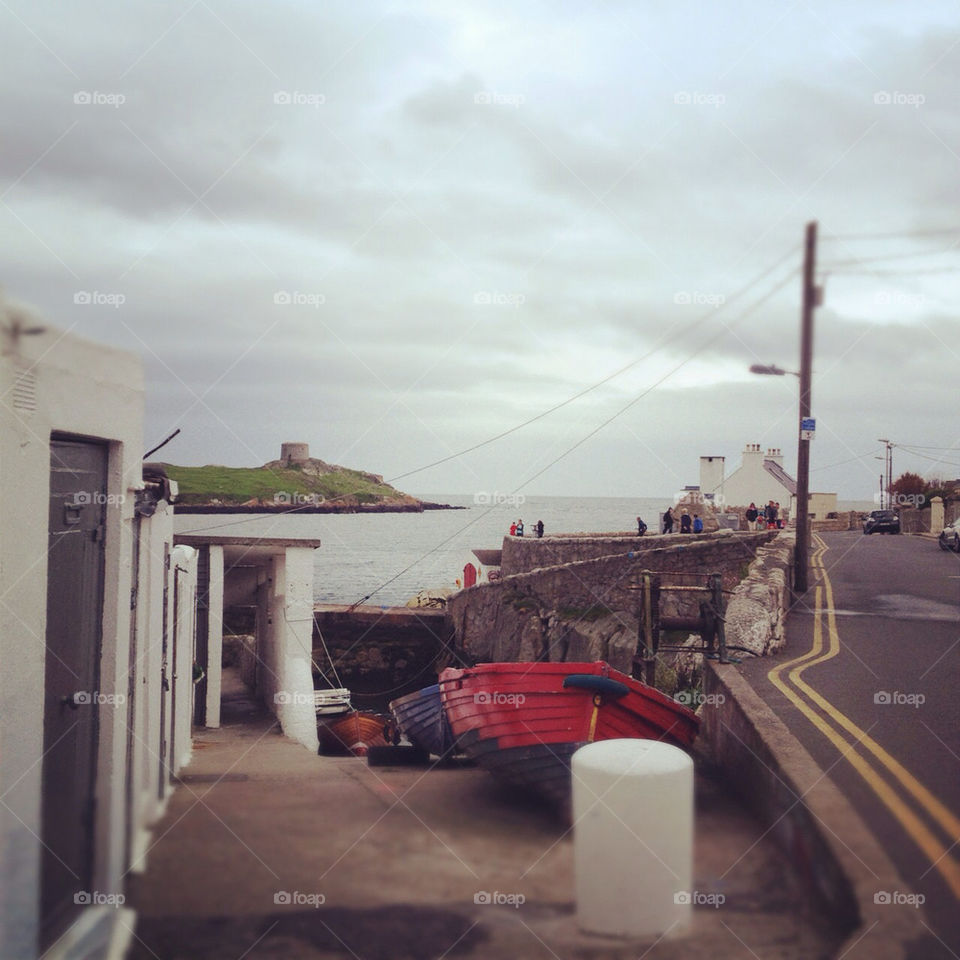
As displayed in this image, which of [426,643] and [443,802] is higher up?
[443,802]

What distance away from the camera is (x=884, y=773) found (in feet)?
21.0

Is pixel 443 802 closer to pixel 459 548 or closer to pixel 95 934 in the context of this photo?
pixel 95 934

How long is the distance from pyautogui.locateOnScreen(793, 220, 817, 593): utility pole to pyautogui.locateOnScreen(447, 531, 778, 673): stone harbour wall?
388 cm

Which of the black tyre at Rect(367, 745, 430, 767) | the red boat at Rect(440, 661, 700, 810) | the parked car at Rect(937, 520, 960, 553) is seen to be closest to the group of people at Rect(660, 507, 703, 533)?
the parked car at Rect(937, 520, 960, 553)

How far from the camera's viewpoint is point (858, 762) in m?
6.68

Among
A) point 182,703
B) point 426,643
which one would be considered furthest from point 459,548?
point 182,703

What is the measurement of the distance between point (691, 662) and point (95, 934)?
13.7 m

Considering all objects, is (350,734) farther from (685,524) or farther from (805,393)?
(685,524)

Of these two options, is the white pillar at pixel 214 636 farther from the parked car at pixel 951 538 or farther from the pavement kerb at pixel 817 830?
the parked car at pixel 951 538

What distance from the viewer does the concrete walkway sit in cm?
472

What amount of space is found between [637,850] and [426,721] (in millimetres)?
6934

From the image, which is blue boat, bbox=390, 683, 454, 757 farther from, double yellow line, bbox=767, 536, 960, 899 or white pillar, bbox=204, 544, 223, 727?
double yellow line, bbox=767, 536, 960, 899

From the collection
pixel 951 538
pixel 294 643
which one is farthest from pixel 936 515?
pixel 294 643

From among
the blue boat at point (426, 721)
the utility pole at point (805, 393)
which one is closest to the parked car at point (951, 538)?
the utility pole at point (805, 393)
